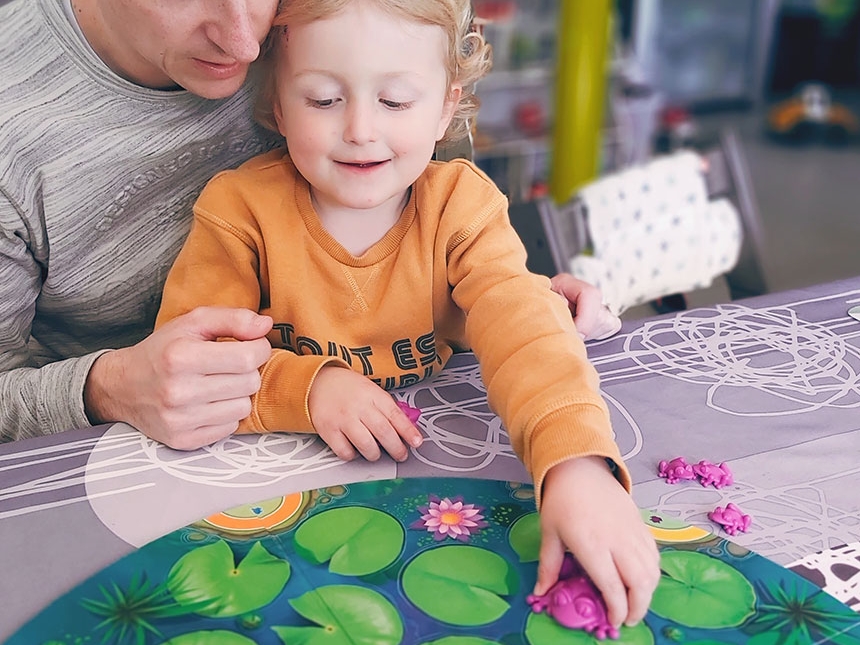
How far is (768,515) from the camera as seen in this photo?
2.05 feet

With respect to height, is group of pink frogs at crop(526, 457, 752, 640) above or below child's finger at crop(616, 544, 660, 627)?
below

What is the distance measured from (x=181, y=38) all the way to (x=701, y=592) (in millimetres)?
613

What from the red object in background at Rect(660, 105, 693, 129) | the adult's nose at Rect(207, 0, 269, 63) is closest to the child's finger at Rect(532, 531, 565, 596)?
the adult's nose at Rect(207, 0, 269, 63)

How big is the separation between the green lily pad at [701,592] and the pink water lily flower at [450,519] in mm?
127

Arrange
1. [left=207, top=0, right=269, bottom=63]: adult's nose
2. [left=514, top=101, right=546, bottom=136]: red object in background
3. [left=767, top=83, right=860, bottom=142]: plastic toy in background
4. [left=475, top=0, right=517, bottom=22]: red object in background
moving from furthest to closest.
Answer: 1. [left=767, top=83, right=860, bottom=142]: plastic toy in background
2. [left=514, top=101, right=546, bottom=136]: red object in background
3. [left=475, top=0, right=517, bottom=22]: red object in background
4. [left=207, top=0, right=269, bottom=63]: adult's nose

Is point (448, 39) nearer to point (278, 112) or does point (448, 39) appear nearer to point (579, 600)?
point (278, 112)

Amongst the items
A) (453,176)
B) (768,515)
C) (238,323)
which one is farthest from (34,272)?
(768,515)

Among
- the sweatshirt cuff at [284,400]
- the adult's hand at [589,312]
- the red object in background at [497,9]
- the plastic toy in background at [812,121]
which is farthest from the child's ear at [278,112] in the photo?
the plastic toy in background at [812,121]

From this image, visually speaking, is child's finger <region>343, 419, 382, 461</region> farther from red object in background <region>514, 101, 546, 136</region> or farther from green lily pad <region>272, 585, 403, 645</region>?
red object in background <region>514, 101, 546, 136</region>

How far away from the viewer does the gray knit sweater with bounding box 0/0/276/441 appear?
2.75 feet

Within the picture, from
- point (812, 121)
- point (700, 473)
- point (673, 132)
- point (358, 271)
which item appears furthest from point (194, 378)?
point (812, 121)

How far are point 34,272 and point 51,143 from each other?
136mm

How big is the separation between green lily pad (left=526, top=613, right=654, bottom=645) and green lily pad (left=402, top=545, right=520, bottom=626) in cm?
2

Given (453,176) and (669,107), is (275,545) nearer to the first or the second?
(453,176)
